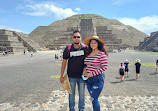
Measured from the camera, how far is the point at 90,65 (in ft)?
10.4

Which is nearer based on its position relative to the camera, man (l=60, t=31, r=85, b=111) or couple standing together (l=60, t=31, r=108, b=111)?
couple standing together (l=60, t=31, r=108, b=111)

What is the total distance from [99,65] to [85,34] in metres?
54.6

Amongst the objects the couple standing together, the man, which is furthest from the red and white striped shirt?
the man

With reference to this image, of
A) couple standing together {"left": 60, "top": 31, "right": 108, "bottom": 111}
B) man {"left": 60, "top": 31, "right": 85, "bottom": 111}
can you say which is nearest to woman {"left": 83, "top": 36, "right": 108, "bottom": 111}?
couple standing together {"left": 60, "top": 31, "right": 108, "bottom": 111}

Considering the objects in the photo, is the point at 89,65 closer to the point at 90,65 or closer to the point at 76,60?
the point at 90,65

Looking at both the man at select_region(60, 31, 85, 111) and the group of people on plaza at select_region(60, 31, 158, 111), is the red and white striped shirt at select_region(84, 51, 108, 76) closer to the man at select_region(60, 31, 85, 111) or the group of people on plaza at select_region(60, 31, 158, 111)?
the group of people on plaza at select_region(60, 31, 158, 111)

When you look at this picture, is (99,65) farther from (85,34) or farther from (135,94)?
(85,34)

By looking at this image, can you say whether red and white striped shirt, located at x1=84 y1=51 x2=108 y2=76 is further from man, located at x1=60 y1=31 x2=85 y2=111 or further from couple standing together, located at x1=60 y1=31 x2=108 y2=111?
man, located at x1=60 y1=31 x2=85 y2=111

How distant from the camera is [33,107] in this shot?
444 centimetres

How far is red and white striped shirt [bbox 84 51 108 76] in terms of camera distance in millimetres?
3006

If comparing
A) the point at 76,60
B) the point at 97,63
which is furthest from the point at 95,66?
the point at 76,60

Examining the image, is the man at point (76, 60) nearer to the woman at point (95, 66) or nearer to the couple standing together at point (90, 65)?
the couple standing together at point (90, 65)

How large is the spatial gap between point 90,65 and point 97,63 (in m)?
0.19

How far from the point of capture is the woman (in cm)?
304
